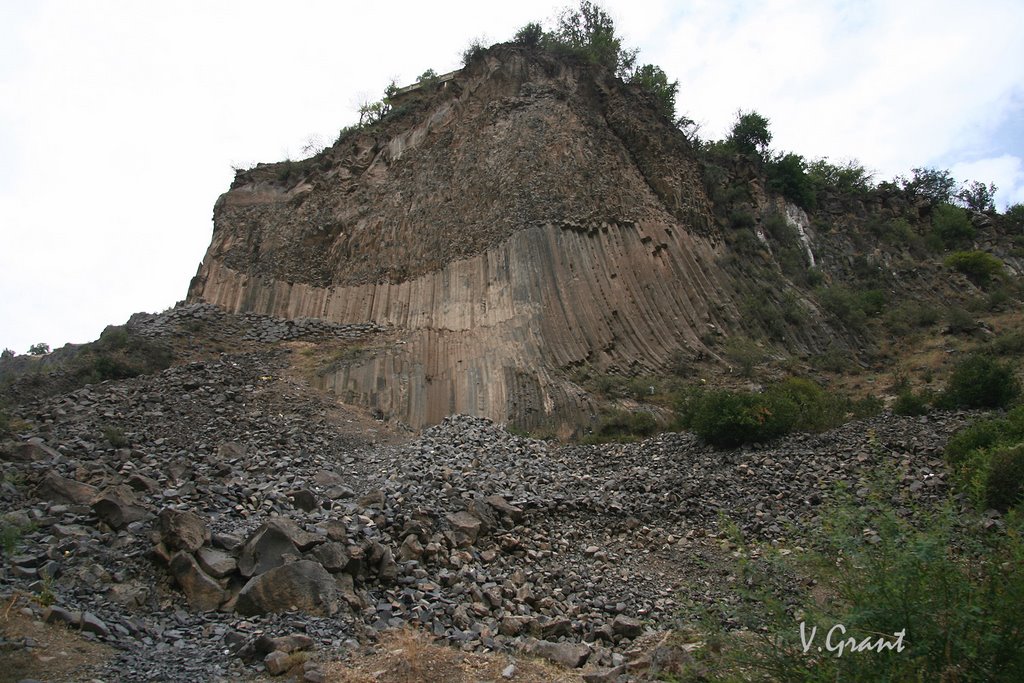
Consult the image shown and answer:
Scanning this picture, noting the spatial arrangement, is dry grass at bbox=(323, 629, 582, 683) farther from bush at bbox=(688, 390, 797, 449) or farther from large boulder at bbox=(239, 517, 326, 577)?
bush at bbox=(688, 390, 797, 449)

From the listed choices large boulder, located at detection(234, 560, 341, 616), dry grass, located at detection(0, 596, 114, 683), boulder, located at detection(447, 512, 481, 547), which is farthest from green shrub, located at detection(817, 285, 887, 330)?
dry grass, located at detection(0, 596, 114, 683)

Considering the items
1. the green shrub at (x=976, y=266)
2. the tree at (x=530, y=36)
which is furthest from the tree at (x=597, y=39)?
the green shrub at (x=976, y=266)

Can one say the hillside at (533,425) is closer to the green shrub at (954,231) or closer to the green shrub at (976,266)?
the green shrub at (954,231)

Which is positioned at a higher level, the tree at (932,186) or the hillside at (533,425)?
the tree at (932,186)

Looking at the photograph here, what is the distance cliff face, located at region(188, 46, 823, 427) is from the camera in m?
20.4

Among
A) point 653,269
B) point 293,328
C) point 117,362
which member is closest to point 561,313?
point 653,269

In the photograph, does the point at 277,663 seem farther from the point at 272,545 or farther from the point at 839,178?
the point at 839,178

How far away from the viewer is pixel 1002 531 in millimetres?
7418

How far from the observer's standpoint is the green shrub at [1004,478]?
9.97 metres

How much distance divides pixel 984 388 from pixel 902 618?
38.5ft

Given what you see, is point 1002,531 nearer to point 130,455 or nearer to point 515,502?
point 515,502

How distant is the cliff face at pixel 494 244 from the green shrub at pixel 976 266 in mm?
10971
